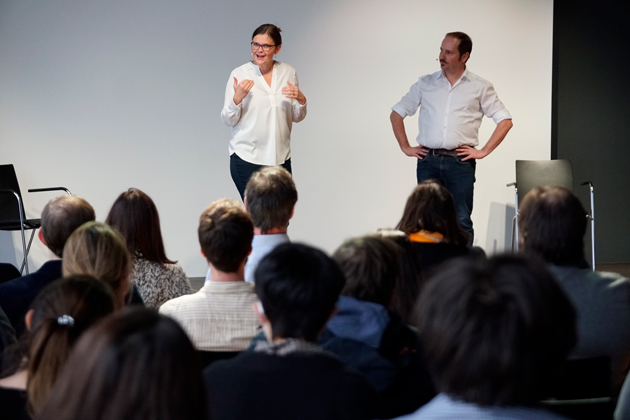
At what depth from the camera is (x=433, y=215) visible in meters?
2.68

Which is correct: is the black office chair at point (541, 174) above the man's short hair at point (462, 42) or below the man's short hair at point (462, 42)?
below

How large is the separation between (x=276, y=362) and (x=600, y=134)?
207 inches

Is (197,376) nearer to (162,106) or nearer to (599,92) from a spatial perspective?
(162,106)

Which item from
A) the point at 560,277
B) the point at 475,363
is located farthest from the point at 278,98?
the point at 475,363

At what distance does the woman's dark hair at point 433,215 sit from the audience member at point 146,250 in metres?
0.97

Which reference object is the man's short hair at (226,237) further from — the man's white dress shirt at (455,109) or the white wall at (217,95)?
the white wall at (217,95)

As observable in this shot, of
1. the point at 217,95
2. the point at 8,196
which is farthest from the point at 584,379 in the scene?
the point at 8,196

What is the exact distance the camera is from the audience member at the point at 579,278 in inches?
71.1

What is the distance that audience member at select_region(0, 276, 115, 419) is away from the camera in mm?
1140

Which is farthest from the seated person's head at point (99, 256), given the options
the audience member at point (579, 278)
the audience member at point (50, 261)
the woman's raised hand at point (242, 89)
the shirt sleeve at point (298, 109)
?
the shirt sleeve at point (298, 109)

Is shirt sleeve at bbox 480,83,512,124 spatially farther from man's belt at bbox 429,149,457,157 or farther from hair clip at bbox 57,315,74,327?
hair clip at bbox 57,315,74,327

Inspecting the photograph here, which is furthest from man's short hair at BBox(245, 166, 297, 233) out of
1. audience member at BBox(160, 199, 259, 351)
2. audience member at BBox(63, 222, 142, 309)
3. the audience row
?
audience member at BBox(63, 222, 142, 309)

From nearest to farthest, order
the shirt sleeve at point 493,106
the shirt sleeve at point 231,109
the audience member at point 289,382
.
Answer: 1. the audience member at point 289,382
2. the shirt sleeve at point 231,109
3. the shirt sleeve at point 493,106

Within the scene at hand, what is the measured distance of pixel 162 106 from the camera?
526cm
